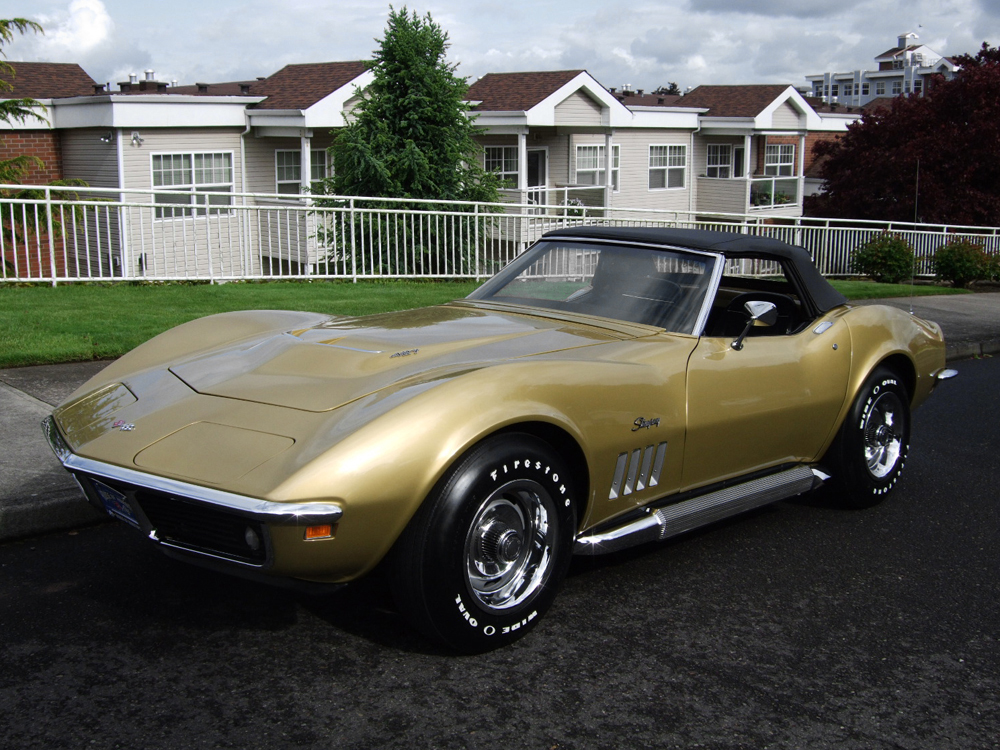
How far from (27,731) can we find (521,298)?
9.90ft

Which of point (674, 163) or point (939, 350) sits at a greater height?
point (674, 163)

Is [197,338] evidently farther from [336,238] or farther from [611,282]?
[336,238]

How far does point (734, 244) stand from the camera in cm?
495

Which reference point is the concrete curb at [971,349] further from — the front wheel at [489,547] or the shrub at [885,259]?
the front wheel at [489,547]

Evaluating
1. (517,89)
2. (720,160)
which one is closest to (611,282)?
(517,89)

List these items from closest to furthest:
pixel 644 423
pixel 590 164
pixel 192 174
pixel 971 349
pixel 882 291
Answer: pixel 644 423, pixel 971 349, pixel 882 291, pixel 192 174, pixel 590 164

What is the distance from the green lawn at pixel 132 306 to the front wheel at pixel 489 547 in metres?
5.38

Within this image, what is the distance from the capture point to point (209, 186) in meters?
23.9

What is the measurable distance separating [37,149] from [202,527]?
2298 cm

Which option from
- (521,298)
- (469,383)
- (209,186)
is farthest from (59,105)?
(469,383)

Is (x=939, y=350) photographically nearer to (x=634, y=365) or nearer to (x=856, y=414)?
(x=856, y=414)

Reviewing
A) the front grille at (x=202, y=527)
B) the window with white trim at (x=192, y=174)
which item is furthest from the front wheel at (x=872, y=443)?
the window with white trim at (x=192, y=174)

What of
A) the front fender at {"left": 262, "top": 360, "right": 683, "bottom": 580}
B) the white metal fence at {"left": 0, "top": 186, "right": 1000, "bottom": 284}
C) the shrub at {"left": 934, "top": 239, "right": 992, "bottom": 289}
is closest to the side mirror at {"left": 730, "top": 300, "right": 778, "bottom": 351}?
the front fender at {"left": 262, "top": 360, "right": 683, "bottom": 580}

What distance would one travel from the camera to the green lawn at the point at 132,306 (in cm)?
801
